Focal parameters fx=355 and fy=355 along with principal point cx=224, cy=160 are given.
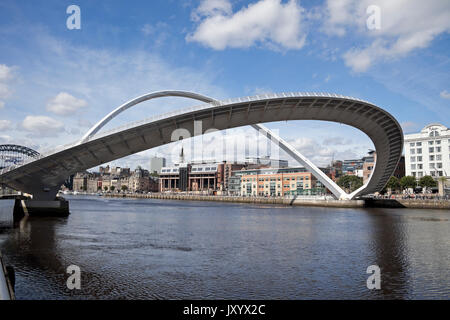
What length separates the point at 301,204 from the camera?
73.9 m

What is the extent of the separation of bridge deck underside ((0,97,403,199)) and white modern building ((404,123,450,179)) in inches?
2107

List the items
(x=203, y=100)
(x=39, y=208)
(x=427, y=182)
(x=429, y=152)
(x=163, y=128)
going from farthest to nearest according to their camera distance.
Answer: (x=429, y=152)
(x=427, y=182)
(x=203, y=100)
(x=39, y=208)
(x=163, y=128)

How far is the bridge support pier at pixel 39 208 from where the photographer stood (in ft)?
109

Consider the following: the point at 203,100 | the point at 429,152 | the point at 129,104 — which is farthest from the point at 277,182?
the point at 129,104

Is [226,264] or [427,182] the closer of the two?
[226,264]

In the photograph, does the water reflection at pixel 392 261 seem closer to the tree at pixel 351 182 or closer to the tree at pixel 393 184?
the tree at pixel 393 184

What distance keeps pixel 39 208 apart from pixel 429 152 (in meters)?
87.6

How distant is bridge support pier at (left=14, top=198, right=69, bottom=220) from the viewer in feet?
109

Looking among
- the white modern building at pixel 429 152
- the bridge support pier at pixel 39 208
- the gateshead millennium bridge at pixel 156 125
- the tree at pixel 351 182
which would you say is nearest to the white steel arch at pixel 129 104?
the gateshead millennium bridge at pixel 156 125

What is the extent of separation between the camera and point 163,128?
3169 centimetres

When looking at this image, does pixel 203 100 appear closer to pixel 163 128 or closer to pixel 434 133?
pixel 163 128

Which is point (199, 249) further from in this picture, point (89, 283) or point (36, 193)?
point (36, 193)

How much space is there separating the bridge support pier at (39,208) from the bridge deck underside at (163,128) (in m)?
1.32

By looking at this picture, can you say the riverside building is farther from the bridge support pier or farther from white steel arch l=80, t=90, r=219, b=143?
the bridge support pier
